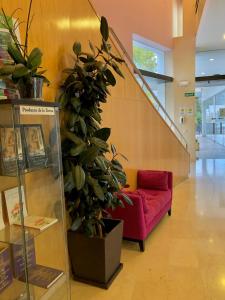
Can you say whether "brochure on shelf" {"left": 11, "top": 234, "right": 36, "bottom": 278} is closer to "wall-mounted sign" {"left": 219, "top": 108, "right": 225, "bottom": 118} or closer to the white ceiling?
the white ceiling

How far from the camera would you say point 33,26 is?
2045 mm

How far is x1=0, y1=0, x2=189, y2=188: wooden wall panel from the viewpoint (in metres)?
2.21

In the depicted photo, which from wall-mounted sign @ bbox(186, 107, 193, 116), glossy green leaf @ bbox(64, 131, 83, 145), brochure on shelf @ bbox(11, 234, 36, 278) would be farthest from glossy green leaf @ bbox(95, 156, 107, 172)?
wall-mounted sign @ bbox(186, 107, 193, 116)

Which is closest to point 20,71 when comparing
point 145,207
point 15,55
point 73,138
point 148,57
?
point 15,55

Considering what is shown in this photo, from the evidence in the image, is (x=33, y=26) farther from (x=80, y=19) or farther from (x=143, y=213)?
(x=143, y=213)

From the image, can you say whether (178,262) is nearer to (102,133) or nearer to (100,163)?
(100,163)

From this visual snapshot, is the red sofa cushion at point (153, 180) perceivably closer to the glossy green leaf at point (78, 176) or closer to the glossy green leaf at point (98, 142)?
the glossy green leaf at point (98, 142)

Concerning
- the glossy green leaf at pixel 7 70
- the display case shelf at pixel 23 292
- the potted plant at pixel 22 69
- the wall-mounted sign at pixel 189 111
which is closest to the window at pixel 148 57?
the wall-mounted sign at pixel 189 111

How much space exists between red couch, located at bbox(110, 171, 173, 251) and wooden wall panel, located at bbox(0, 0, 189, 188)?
0.27 m

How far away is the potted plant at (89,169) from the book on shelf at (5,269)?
0.65 meters

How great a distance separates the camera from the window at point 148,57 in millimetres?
7430

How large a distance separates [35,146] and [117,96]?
2147mm

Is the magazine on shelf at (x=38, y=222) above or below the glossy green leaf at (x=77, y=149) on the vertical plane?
below

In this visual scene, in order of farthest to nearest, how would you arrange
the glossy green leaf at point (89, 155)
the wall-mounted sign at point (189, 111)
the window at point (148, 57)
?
the wall-mounted sign at point (189, 111), the window at point (148, 57), the glossy green leaf at point (89, 155)
